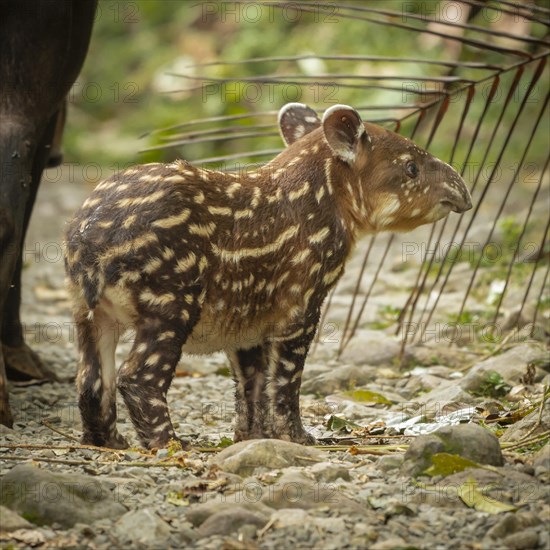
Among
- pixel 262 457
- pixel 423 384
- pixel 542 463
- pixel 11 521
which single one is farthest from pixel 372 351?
pixel 11 521

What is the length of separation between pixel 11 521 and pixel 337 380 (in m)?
3.35

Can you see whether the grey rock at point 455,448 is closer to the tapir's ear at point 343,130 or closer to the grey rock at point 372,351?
the tapir's ear at point 343,130

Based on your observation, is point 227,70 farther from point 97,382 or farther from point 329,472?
point 329,472

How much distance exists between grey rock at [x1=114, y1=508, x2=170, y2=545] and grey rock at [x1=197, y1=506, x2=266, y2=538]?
129 mm

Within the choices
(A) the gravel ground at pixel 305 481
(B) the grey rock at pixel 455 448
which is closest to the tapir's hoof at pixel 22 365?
(A) the gravel ground at pixel 305 481

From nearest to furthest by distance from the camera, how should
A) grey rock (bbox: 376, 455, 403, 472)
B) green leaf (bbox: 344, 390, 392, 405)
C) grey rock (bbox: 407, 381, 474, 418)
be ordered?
grey rock (bbox: 376, 455, 403, 472) < grey rock (bbox: 407, 381, 474, 418) < green leaf (bbox: 344, 390, 392, 405)

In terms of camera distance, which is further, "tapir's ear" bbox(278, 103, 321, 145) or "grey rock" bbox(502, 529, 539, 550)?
"tapir's ear" bbox(278, 103, 321, 145)

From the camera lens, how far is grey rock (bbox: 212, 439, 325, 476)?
14.1 ft

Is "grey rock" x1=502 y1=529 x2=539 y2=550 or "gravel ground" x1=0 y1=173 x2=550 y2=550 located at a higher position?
"grey rock" x1=502 y1=529 x2=539 y2=550

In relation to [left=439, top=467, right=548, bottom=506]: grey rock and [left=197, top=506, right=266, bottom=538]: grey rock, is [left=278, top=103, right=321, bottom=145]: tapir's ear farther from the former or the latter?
[left=197, top=506, right=266, bottom=538]: grey rock

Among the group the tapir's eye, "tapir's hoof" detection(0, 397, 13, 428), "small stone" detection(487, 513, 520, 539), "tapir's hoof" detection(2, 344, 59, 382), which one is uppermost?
the tapir's eye

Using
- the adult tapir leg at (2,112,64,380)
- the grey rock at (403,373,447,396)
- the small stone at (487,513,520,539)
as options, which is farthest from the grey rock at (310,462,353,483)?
the adult tapir leg at (2,112,64,380)

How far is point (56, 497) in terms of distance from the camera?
12.5 feet

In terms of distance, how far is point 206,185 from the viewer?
5.07m
